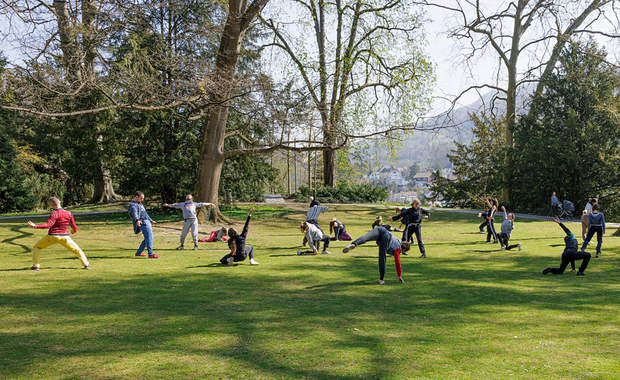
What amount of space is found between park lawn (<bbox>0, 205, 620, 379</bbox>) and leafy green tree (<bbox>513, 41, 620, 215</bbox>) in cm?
1685

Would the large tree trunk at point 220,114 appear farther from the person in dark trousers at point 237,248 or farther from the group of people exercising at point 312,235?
the person in dark trousers at point 237,248

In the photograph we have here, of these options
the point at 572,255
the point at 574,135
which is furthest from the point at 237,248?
the point at 574,135

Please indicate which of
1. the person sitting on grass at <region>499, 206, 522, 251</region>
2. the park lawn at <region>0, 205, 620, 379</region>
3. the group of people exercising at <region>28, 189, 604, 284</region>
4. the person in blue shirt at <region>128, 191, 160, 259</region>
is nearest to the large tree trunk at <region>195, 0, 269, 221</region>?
the group of people exercising at <region>28, 189, 604, 284</region>

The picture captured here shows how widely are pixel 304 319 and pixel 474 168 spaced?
37550mm

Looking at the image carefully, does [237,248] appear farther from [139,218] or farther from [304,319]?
[304,319]

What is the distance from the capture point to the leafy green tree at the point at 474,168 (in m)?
39.4

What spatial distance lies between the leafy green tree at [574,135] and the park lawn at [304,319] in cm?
1685

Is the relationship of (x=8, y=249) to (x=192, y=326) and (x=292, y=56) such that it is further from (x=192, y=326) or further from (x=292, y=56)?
(x=292, y=56)

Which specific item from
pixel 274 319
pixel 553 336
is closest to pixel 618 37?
pixel 553 336

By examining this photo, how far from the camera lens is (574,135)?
27062mm

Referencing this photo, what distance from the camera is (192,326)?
6.39 meters

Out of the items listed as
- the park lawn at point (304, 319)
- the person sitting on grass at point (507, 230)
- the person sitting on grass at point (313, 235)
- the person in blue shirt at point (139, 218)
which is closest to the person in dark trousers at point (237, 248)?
the park lawn at point (304, 319)

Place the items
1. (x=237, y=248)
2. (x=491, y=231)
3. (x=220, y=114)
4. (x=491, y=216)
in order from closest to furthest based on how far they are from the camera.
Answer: (x=237, y=248) → (x=491, y=216) → (x=491, y=231) → (x=220, y=114)

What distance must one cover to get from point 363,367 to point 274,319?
2189 millimetres
